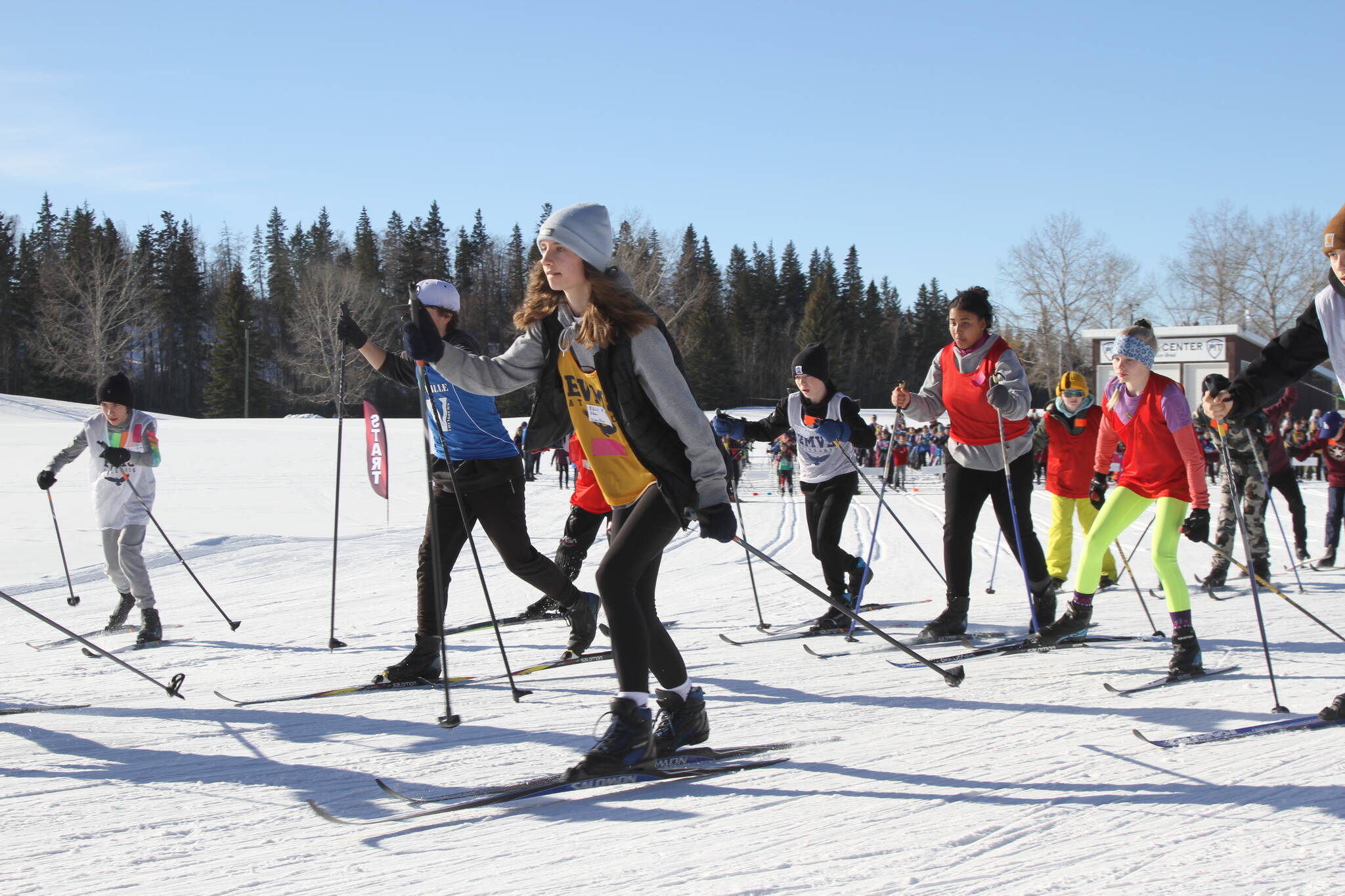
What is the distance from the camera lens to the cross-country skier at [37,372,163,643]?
20.0ft

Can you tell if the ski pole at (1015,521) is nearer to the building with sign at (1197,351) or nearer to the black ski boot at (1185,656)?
the black ski boot at (1185,656)

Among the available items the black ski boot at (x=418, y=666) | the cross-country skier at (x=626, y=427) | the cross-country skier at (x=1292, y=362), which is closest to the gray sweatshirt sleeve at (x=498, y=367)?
the cross-country skier at (x=626, y=427)

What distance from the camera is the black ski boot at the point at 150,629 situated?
6008 mm

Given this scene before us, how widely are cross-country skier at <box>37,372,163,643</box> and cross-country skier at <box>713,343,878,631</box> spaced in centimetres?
380

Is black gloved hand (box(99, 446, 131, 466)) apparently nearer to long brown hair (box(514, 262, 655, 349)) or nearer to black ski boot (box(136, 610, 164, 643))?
black ski boot (box(136, 610, 164, 643))

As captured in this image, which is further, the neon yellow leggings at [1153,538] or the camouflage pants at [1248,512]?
the camouflage pants at [1248,512]

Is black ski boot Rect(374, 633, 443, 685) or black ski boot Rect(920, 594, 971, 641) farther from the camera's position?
black ski boot Rect(920, 594, 971, 641)

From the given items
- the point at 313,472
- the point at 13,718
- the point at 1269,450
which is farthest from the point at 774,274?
A: the point at 13,718

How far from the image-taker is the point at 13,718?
396cm

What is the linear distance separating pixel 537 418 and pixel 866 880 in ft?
5.65

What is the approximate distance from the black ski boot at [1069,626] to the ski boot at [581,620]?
2362 millimetres

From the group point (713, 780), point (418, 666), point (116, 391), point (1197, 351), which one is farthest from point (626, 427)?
point (1197, 351)

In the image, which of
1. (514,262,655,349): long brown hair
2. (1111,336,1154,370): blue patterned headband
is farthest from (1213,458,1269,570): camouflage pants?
(514,262,655,349): long brown hair

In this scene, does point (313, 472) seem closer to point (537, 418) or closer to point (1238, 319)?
point (537, 418)
